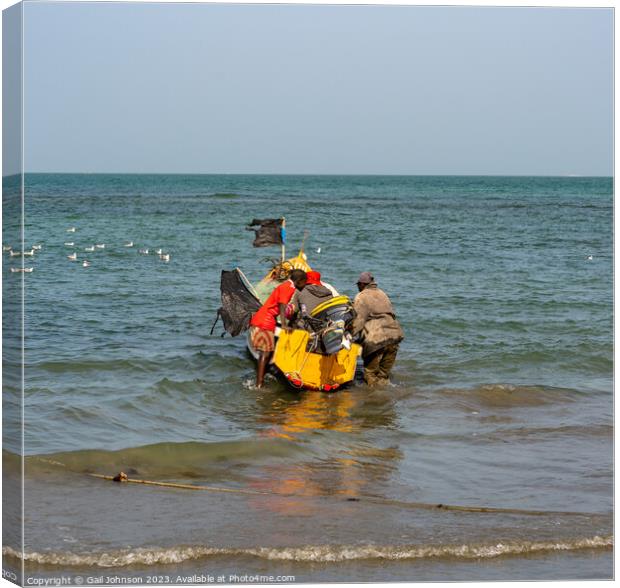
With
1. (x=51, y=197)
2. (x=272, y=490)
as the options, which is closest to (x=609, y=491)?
(x=272, y=490)

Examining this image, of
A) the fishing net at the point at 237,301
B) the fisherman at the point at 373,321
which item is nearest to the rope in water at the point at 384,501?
the fisherman at the point at 373,321

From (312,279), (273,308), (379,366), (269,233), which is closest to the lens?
(273,308)

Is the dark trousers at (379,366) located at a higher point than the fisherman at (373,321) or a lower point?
lower

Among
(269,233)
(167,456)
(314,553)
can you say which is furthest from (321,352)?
(314,553)

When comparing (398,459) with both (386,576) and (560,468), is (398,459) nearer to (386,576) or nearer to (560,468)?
(560,468)

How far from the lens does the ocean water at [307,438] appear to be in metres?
7.29

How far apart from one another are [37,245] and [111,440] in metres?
19.1

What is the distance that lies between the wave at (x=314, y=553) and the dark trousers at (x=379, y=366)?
6.11 m

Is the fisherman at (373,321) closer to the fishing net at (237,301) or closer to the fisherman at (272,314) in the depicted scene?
the fisherman at (272,314)

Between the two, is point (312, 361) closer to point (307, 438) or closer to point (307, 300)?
point (307, 300)

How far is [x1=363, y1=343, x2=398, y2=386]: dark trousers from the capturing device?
45.1 ft

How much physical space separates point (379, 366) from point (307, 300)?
1.44 metres

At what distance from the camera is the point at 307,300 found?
1341cm

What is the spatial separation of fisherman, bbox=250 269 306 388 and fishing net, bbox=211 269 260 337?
2247mm
